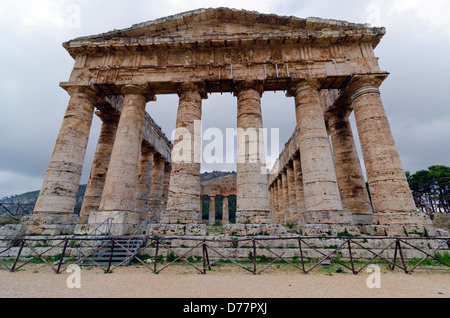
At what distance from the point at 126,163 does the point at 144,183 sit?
25.3 ft

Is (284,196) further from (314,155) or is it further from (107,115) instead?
(107,115)

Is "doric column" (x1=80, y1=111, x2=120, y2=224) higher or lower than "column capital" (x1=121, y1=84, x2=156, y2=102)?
lower

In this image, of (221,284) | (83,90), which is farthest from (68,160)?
(221,284)

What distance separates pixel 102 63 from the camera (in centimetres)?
1263

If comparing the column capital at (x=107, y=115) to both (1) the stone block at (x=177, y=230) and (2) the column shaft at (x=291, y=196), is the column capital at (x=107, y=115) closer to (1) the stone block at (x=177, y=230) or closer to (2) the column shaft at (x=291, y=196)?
(1) the stone block at (x=177, y=230)

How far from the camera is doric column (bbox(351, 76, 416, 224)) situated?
9.36 metres

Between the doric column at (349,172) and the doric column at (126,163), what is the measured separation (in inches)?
498

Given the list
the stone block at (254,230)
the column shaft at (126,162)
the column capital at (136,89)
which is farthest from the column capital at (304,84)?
the column shaft at (126,162)

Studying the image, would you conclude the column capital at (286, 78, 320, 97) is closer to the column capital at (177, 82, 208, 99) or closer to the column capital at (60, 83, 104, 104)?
the column capital at (177, 82, 208, 99)

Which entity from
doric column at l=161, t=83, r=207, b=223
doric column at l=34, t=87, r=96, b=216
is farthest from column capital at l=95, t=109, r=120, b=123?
doric column at l=161, t=83, r=207, b=223

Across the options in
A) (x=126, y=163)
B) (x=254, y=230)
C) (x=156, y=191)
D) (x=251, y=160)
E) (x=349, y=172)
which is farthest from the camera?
A: (x=156, y=191)

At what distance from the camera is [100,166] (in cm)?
1371

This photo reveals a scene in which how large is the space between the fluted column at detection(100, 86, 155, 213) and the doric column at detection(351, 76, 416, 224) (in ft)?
40.4

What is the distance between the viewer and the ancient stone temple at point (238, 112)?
970 cm
